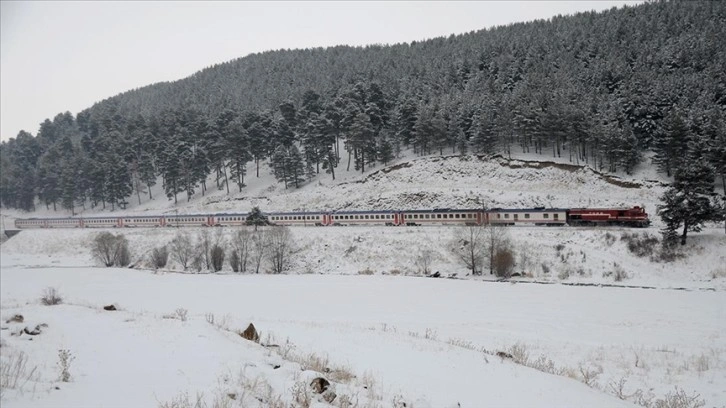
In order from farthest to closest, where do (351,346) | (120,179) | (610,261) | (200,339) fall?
(120,179) < (610,261) < (351,346) < (200,339)

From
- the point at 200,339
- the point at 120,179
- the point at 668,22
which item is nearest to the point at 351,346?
the point at 200,339

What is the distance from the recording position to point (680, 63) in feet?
264

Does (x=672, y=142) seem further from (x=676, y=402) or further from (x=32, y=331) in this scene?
(x=32, y=331)

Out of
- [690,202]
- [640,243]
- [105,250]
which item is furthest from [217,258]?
[690,202]

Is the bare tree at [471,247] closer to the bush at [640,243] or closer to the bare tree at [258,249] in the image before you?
the bush at [640,243]

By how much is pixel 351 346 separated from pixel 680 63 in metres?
97.6

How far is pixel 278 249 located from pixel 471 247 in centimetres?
1973

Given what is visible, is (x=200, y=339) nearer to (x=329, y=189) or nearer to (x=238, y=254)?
(x=238, y=254)

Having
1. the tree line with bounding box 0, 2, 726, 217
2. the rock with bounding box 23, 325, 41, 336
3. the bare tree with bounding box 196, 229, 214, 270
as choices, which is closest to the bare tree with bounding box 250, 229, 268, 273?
the bare tree with bounding box 196, 229, 214, 270

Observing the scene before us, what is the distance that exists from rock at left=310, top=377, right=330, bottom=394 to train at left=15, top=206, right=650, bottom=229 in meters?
37.3

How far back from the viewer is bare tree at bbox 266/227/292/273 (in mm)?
42938

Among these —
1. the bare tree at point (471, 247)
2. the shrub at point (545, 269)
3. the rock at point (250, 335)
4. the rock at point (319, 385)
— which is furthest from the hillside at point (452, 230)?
the rock at point (319, 385)

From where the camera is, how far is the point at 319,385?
317 inches

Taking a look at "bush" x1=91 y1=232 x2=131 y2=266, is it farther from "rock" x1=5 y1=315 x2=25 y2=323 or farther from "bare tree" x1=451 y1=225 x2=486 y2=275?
"rock" x1=5 y1=315 x2=25 y2=323
